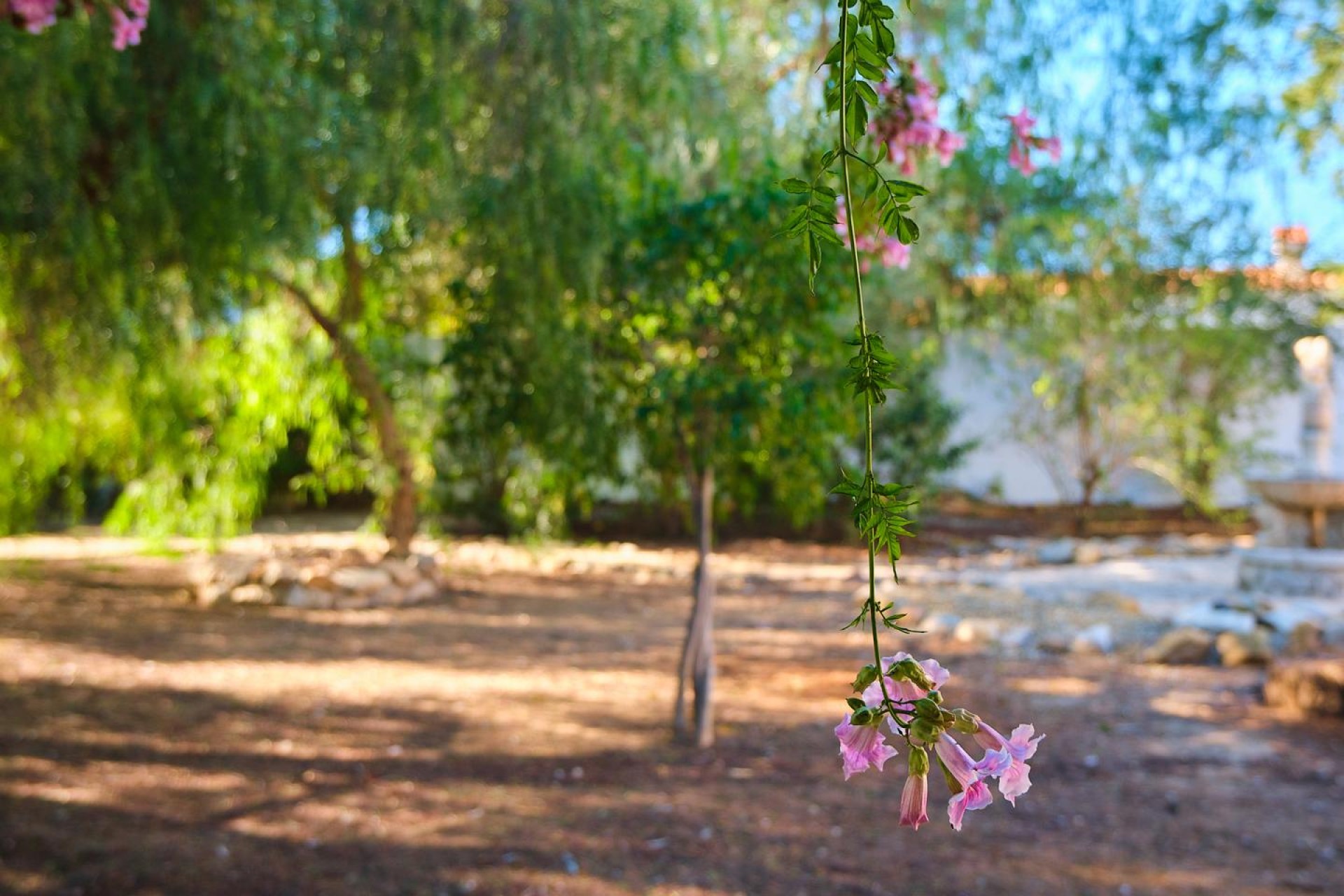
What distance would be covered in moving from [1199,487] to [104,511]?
10.9 metres

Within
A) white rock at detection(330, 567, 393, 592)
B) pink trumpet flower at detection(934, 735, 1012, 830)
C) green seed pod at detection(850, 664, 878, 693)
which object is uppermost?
green seed pod at detection(850, 664, 878, 693)

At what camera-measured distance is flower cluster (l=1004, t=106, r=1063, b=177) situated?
2.29 metres

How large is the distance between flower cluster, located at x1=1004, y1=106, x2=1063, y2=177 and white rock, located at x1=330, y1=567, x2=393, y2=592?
6079mm

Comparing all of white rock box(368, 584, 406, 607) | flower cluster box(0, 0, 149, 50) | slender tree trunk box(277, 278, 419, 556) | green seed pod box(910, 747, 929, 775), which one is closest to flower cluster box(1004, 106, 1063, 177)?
flower cluster box(0, 0, 149, 50)

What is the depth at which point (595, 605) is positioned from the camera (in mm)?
7855

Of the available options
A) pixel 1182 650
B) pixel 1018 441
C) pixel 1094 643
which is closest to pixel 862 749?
pixel 1182 650

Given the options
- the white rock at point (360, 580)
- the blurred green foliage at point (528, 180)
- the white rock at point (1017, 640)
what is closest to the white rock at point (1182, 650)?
the white rock at point (1017, 640)

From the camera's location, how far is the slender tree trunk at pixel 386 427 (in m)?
7.23

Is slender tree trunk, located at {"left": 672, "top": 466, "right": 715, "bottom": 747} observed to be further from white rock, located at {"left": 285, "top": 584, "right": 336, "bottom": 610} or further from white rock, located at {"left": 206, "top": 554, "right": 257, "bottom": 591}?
white rock, located at {"left": 206, "top": 554, "right": 257, "bottom": 591}

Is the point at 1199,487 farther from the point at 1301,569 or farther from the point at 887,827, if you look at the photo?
the point at 887,827

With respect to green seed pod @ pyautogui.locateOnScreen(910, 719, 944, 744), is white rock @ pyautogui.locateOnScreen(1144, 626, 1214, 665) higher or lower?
lower

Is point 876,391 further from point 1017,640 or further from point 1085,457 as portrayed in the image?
point 1085,457

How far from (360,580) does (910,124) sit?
623 cm

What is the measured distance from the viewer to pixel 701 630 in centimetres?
442
